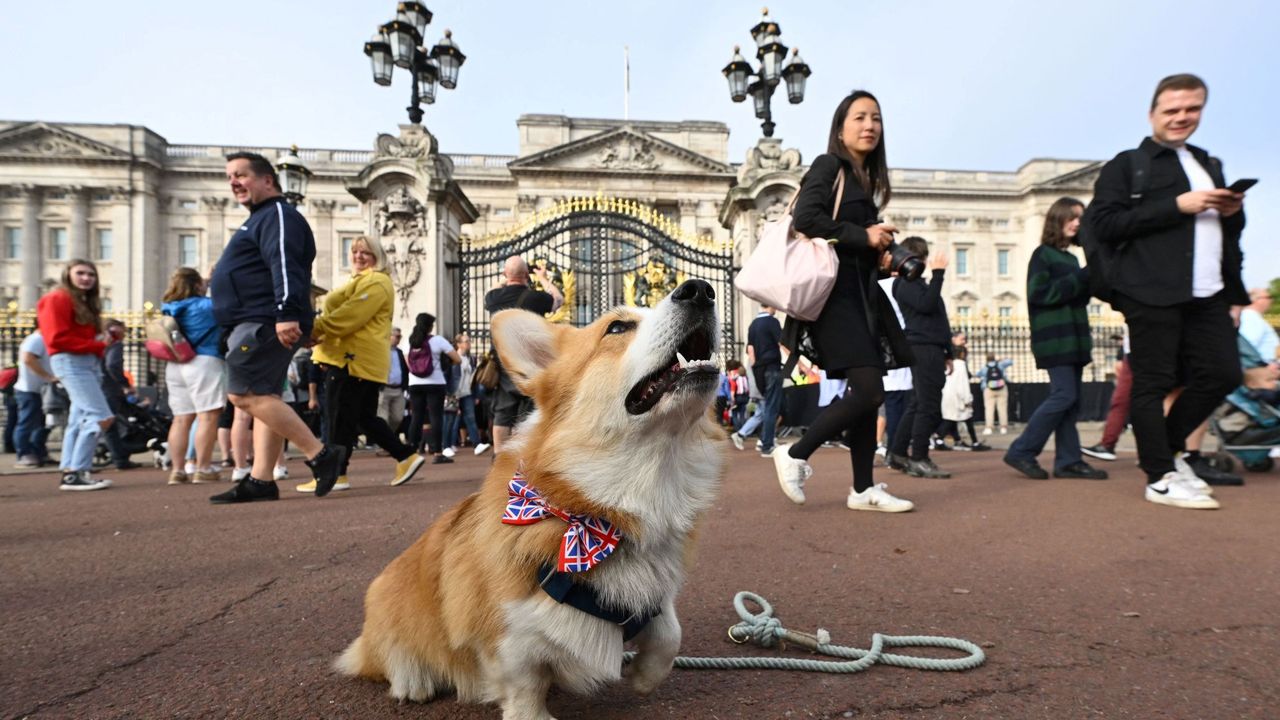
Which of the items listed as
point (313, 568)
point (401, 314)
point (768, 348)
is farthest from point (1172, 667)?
point (401, 314)

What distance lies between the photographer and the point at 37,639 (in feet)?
8.00

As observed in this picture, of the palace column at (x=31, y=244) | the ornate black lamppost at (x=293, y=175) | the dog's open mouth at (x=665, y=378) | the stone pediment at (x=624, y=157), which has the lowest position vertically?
the dog's open mouth at (x=665, y=378)

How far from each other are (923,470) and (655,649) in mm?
5493

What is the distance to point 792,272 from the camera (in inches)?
153

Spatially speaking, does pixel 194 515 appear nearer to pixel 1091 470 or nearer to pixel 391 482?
pixel 391 482

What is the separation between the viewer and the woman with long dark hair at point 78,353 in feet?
20.1

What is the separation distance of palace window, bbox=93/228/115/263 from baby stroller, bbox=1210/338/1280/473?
2279 inches

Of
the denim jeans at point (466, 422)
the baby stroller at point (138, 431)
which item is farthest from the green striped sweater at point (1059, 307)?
the baby stroller at point (138, 431)

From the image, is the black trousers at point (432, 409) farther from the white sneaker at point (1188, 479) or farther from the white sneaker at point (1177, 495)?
the white sneaker at point (1188, 479)

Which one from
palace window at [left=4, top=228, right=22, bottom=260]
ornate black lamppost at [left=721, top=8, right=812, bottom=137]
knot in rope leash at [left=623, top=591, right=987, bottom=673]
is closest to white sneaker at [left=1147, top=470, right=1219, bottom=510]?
knot in rope leash at [left=623, top=591, right=987, bottom=673]

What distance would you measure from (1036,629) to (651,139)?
4340cm

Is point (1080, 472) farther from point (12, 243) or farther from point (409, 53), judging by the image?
point (12, 243)

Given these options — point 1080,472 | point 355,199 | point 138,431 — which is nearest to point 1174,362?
point 1080,472

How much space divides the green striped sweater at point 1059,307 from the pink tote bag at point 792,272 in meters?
2.79
